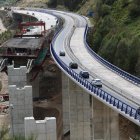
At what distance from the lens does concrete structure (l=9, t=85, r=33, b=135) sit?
57656 millimetres

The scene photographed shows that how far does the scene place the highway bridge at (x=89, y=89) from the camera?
4221 cm

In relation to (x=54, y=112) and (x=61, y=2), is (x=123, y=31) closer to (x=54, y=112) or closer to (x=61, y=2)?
(x=54, y=112)

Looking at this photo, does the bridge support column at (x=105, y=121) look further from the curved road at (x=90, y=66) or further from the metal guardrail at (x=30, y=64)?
the metal guardrail at (x=30, y=64)

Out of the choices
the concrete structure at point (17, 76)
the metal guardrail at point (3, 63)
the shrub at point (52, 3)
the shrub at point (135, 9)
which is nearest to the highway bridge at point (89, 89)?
the concrete structure at point (17, 76)

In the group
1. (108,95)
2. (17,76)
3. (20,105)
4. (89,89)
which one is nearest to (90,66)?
(20,105)

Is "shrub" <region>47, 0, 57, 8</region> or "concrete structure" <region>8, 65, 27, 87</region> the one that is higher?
"concrete structure" <region>8, 65, 27, 87</region>

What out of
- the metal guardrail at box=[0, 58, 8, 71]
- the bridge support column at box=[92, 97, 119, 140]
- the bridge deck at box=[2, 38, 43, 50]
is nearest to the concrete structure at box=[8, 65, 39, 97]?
the metal guardrail at box=[0, 58, 8, 71]

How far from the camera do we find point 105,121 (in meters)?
48.4

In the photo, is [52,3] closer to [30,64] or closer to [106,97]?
[30,64]

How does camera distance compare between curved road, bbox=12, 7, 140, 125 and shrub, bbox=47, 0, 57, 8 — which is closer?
curved road, bbox=12, 7, 140, 125

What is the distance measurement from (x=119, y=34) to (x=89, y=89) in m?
28.2

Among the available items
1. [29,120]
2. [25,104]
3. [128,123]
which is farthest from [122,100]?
[25,104]

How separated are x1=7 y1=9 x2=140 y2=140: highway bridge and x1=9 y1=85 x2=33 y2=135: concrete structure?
201 inches

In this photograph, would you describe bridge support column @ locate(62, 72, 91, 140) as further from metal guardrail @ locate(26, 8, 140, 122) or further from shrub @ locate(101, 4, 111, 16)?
shrub @ locate(101, 4, 111, 16)
